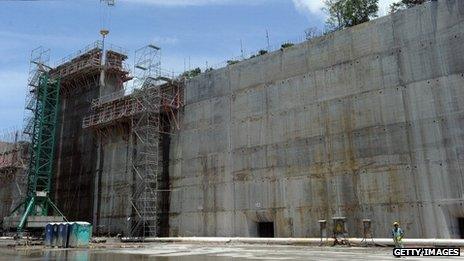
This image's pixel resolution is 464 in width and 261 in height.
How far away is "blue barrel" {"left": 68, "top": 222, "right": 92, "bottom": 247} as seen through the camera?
29531 mm

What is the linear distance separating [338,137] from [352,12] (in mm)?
18523

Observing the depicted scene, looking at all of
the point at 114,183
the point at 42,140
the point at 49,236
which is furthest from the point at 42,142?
the point at 49,236

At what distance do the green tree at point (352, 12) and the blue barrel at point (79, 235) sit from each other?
27.2m

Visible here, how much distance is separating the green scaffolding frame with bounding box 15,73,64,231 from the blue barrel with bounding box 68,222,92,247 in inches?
734

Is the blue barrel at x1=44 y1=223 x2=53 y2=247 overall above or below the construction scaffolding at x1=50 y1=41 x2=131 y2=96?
below

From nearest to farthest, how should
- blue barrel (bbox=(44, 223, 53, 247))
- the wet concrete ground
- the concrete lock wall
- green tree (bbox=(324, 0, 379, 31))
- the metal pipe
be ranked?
the wet concrete ground, the metal pipe, the concrete lock wall, blue barrel (bbox=(44, 223, 53, 247)), green tree (bbox=(324, 0, 379, 31))

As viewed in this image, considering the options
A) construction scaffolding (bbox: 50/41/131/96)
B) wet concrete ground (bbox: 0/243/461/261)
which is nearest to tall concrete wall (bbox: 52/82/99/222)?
construction scaffolding (bbox: 50/41/131/96)

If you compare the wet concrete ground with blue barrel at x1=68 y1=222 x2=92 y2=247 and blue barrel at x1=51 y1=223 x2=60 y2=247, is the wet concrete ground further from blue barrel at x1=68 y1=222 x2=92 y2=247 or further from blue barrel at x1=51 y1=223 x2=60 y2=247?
blue barrel at x1=51 y1=223 x2=60 y2=247

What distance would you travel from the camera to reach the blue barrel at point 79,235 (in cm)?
2953

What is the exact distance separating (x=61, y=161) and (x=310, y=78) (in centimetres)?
3209

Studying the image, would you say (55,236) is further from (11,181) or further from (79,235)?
(11,181)

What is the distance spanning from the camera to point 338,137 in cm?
2880

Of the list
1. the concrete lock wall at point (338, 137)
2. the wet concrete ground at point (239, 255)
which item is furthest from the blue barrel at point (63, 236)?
the concrete lock wall at point (338, 137)

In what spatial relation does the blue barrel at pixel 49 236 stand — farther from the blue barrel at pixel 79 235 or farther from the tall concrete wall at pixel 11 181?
the tall concrete wall at pixel 11 181
